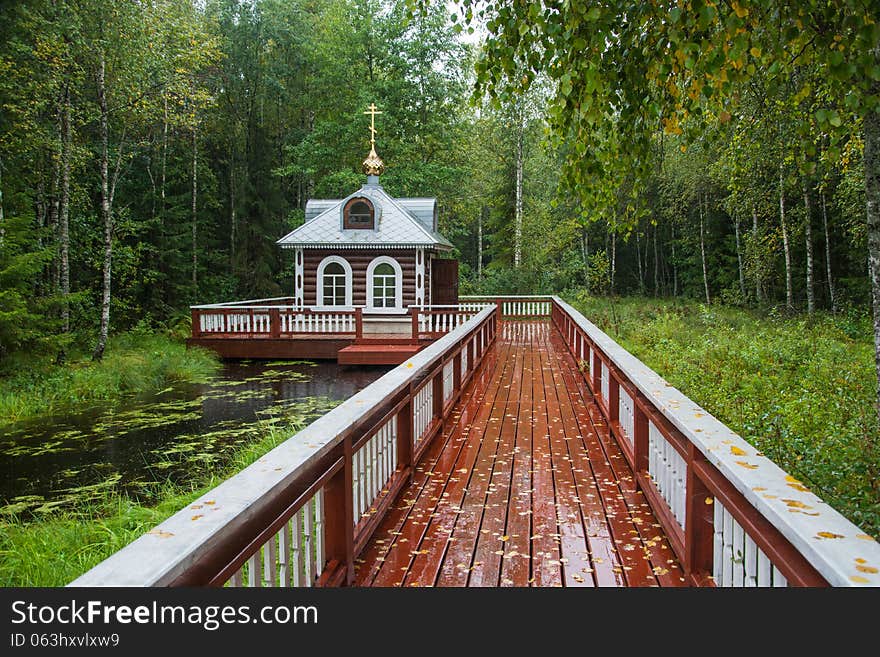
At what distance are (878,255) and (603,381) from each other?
13.1 ft

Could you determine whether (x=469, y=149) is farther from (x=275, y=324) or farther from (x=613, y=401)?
(x=613, y=401)

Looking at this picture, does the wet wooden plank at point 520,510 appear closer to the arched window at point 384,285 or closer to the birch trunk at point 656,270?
the arched window at point 384,285

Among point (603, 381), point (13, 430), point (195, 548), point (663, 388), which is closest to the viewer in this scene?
point (195, 548)

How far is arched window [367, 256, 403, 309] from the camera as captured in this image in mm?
20156

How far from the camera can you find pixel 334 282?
2022cm

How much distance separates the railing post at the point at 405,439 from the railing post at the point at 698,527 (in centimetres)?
241

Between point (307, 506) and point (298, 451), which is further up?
point (298, 451)

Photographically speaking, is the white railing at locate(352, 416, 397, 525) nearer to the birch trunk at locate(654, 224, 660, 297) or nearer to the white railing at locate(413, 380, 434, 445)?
the white railing at locate(413, 380, 434, 445)

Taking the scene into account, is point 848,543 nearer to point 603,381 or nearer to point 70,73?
point 603,381

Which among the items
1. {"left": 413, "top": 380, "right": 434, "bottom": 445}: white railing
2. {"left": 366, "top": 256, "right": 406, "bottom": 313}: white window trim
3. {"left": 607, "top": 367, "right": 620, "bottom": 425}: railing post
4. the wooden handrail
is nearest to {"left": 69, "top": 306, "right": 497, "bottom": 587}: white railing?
{"left": 413, "top": 380, "right": 434, "bottom": 445}: white railing

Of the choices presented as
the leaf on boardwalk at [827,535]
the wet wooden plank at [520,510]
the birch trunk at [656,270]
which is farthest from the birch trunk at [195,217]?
the leaf on boardwalk at [827,535]

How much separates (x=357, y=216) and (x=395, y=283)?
2.20 meters

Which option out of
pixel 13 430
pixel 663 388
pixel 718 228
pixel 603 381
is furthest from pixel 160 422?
pixel 718 228

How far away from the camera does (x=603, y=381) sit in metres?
8.08
